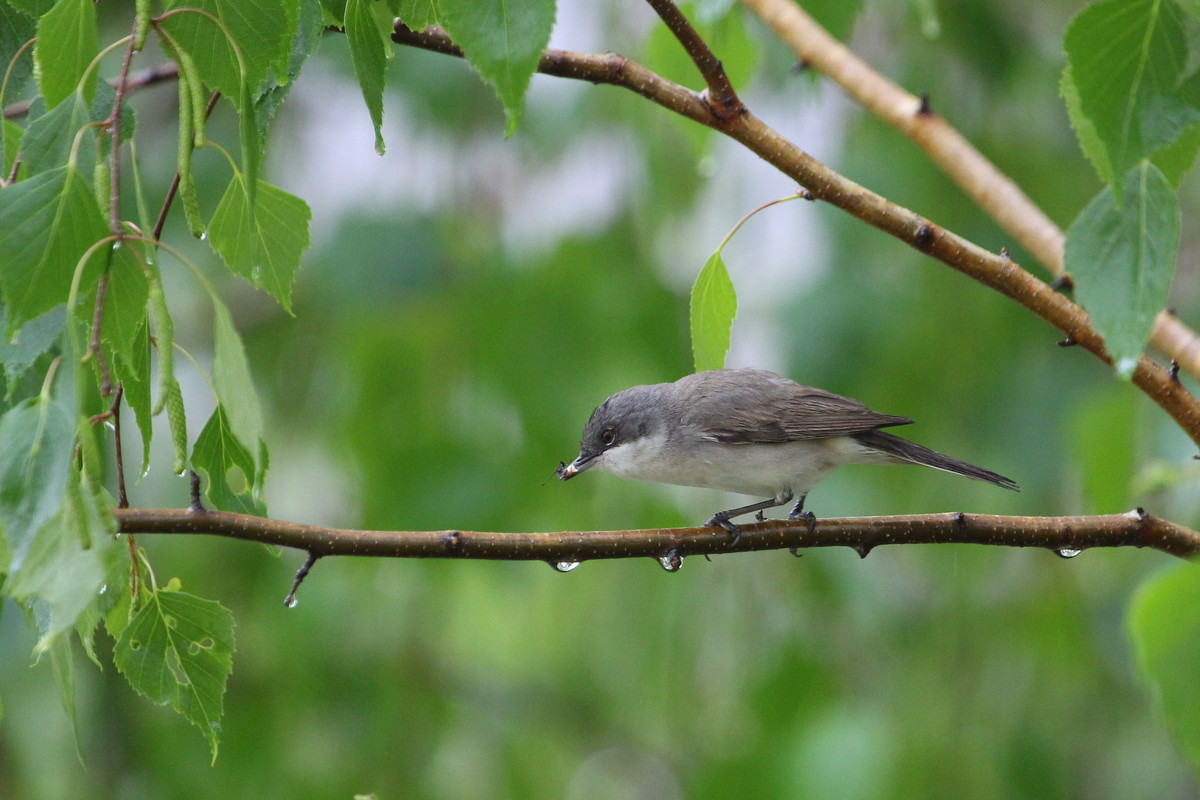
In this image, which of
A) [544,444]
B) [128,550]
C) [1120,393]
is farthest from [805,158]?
[544,444]

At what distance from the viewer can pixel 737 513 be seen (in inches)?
116

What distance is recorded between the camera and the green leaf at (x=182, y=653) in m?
1.68

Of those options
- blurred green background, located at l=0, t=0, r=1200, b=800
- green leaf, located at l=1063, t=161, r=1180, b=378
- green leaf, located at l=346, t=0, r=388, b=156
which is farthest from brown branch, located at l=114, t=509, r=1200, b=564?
blurred green background, located at l=0, t=0, r=1200, b=800

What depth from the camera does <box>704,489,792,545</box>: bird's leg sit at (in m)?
2.37

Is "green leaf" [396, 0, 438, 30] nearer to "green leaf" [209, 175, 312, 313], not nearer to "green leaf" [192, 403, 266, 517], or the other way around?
"green leaf" [209, 175, 312, 313]

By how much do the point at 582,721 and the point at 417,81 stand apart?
3.56m

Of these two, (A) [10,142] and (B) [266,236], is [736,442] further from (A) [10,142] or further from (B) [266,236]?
(A) [10,142]

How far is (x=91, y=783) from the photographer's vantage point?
5543 mm

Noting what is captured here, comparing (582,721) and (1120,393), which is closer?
(1120,393)

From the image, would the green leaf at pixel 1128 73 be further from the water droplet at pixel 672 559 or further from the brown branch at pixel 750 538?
the water droplet at pixel 672 559

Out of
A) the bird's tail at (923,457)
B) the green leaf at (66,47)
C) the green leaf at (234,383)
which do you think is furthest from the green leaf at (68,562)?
the bird's tail at (923,457)

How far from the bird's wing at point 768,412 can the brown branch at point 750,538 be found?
906mm

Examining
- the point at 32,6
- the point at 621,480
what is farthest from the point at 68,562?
the point at 621,480

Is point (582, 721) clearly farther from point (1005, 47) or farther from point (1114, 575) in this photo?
point (1005, 47)
